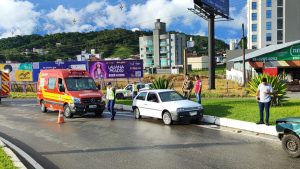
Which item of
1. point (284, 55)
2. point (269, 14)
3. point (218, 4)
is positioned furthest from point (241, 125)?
point (269, 14)

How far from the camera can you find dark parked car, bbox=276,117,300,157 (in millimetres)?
9367

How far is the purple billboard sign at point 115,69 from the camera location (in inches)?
1620

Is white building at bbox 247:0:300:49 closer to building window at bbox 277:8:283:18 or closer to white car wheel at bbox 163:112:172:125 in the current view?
building window at bbox 277:8:283:18

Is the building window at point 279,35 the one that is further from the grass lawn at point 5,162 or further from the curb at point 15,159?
the grass lawn at point 5,162

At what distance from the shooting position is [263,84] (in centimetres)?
1397

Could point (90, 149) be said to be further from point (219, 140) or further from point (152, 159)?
point (219, 140)

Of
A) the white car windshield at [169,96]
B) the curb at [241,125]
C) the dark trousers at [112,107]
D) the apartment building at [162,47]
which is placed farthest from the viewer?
the apartment building at [162,47]

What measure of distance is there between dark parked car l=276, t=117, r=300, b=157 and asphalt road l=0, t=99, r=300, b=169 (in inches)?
9.9

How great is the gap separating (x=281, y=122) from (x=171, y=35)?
145 m

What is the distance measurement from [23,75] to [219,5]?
23191 mm

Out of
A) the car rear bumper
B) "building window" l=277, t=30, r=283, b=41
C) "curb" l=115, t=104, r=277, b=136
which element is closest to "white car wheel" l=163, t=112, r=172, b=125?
the car rear bumper

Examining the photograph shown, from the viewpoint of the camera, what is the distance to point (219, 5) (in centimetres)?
3872

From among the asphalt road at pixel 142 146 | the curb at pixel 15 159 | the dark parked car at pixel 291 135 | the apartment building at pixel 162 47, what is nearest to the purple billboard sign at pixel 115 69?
the asphalt road at pixel 142 146

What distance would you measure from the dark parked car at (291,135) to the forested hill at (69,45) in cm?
10367
